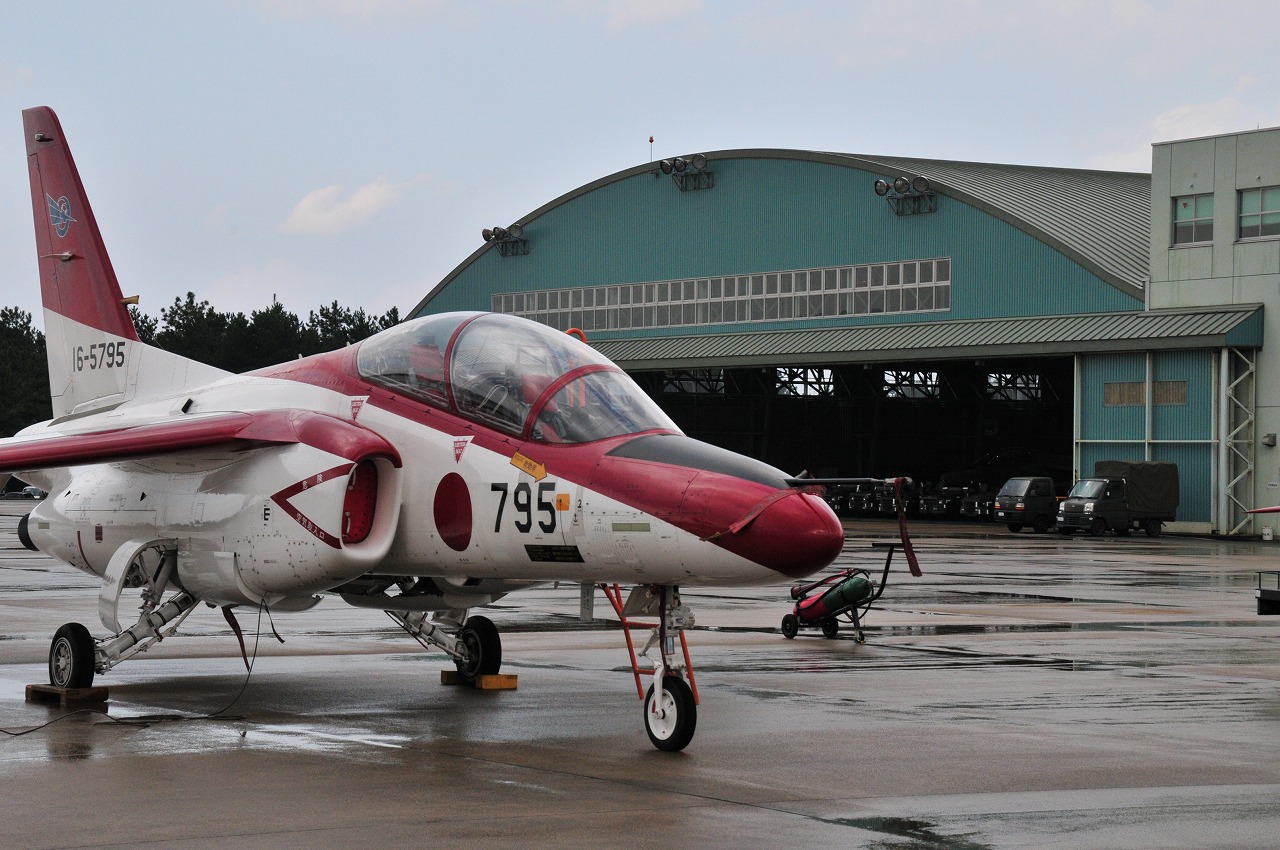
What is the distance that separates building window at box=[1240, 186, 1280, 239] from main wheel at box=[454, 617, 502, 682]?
41.7m

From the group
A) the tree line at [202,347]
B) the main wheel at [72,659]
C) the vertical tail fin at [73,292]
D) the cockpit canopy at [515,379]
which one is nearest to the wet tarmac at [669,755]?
the main wheel at [72,659]

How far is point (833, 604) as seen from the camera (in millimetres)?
18328

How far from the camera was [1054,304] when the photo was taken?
53.4 m

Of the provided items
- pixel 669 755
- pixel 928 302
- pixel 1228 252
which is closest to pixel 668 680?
pixel 669 755

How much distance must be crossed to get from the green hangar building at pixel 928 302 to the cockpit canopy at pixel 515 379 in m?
41.4

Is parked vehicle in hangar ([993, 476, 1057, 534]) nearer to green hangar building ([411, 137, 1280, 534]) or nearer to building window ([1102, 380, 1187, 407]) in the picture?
green hangar building ([411, 137, 1280, 534])

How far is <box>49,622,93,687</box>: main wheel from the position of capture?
12750 millimetres

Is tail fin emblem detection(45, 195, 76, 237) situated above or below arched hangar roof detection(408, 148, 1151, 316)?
below

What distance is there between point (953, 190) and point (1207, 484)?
45.7 ft

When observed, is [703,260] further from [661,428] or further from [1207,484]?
[661,428]

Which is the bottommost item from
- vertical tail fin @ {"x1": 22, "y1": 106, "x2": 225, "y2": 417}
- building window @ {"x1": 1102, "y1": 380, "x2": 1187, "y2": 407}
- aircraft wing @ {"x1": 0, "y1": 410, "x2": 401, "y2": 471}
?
aircraft wing @ {"x1": 0, "y1": 410, "x2": 401, "y2": 471}

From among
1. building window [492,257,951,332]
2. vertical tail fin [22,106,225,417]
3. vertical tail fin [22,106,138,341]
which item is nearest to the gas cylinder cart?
vertical tail fin [22,106,225,417]

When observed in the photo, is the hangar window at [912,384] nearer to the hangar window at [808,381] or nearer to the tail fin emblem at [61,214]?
the hangar window at [808,381]

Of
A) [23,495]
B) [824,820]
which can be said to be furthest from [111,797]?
[23,495]
